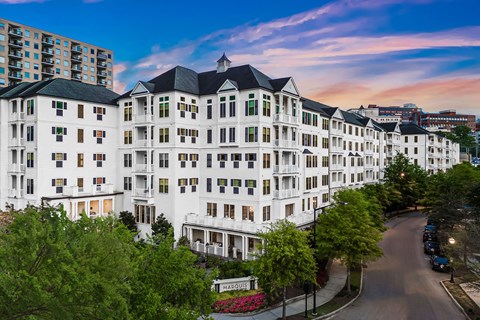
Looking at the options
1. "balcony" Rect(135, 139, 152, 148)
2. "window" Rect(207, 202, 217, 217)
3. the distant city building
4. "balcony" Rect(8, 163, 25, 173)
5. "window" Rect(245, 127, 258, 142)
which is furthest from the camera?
the distant city building

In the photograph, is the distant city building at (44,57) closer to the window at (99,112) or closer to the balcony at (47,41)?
the balcony at (47,41)

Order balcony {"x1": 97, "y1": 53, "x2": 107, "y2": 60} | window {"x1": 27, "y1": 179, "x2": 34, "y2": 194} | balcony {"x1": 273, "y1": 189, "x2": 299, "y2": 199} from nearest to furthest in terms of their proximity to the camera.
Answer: window {"x1": 27, "y1": 179, "x2": 34, "y2": 194} < balcony {"x1": 273, "y1": 189, "x2": 299, "y2": 199} < balcony {"x1": 97, "y1": 53, "x2": 107, "y2": 60}

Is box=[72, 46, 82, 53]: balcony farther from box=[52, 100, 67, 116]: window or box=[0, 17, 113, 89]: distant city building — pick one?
box=[52, 100, 67, 116]: window

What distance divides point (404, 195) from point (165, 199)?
4696 cm

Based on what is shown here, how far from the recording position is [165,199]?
39.4 m

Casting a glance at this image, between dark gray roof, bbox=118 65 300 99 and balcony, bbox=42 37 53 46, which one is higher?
balcony, bbox=42 37 53 46

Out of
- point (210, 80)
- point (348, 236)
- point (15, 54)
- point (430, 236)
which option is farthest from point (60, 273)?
point (15, 54)

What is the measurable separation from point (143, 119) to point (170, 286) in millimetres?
29469

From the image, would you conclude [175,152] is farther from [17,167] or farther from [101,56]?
[101,56]

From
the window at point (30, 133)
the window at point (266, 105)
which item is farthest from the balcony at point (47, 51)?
the window at point (266, 105)

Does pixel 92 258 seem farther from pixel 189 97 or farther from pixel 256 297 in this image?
pixel 189 97

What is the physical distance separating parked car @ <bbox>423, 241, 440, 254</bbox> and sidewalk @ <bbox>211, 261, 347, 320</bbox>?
1220 centimetres

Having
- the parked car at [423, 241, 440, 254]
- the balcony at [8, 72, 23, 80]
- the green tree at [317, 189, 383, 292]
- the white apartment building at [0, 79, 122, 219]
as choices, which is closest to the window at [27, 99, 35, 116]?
the white apartment building at [0, 79, 122, 219]

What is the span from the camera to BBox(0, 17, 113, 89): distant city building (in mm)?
77438
